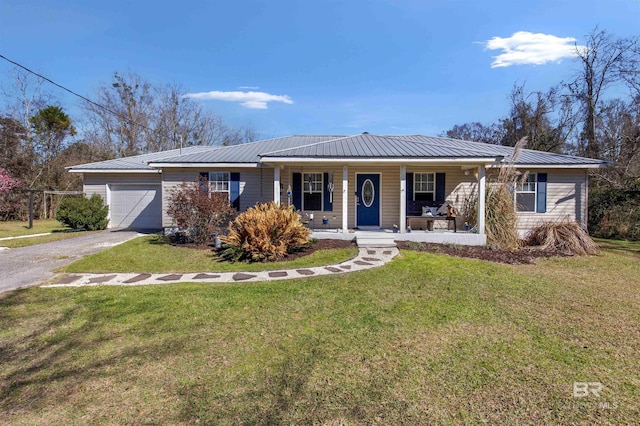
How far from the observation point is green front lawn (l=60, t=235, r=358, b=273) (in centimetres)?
739

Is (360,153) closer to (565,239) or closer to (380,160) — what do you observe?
(380,160)

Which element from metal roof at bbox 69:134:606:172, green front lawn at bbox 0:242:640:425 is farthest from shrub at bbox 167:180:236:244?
green front lawn at bbox 0:242:640:425

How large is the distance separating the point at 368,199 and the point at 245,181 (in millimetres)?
4583

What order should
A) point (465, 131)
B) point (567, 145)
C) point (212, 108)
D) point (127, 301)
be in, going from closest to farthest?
point (127, 301) → point (567, 145) → point (212, 108) → point (465, 131)

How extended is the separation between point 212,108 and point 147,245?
77.5 ft

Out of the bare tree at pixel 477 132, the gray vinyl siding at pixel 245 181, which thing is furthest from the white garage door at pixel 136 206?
the bare tree at pixel 477 132

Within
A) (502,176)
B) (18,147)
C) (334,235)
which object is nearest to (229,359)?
(334,235)

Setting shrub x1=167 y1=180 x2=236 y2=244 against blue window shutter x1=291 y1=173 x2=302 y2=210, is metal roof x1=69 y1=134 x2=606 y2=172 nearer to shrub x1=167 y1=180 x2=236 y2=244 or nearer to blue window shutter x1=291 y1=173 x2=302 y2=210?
blue window shutter x1=291 y1=173 x2=302 y2=210

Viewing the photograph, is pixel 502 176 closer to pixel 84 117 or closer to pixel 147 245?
pixel 147 245

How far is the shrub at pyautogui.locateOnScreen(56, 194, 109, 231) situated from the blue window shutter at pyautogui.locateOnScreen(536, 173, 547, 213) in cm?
1749

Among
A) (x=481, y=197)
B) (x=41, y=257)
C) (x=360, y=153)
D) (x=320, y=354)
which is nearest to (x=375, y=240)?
(x=360, y=153)

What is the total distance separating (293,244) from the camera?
8773mm

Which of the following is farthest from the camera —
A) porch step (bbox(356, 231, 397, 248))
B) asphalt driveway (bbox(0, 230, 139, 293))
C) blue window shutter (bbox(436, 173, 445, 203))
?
blue window shutter (bbox(436, 173, 445, 203))

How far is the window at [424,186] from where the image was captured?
11.9m
